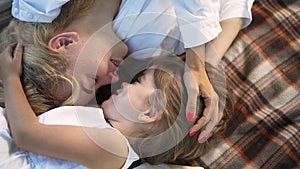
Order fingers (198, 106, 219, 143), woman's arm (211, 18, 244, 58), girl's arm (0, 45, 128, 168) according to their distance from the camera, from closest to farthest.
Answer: girl's arm (0, 45, 128, 168) → fingers (198, 106, 219, 143) → woman's arm (211, 18, 244, 58)

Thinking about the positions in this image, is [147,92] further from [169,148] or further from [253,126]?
[253,126]

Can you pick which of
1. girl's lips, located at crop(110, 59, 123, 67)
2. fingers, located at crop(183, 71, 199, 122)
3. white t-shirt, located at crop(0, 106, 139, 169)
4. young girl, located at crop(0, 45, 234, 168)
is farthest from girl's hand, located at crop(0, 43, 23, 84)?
fingers, located at crop(183, 71, 199, 122)

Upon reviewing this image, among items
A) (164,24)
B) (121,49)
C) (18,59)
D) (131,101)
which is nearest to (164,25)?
(164,24)

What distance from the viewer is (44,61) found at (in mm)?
1021

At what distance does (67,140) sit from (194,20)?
1.41ft

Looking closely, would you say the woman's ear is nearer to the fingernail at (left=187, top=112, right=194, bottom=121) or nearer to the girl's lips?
the girl's lips

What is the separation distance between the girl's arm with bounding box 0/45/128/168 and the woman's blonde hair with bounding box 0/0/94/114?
0.05m

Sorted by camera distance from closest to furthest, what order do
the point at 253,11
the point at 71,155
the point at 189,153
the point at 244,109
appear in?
the point at 71,155 → the point at 189,153 → the point at 244,109 → the point at 253,11

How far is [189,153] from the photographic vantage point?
3.57 feet

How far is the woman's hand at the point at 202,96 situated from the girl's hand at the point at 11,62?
0.39 metres

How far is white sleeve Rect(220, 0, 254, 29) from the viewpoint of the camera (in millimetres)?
1255

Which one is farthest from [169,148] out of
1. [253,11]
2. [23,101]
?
[253,11]

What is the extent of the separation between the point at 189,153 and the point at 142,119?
0.55ft

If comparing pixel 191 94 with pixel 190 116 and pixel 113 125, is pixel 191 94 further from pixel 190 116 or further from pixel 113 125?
pixel 113 125
